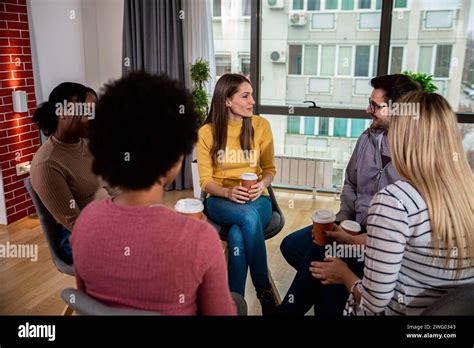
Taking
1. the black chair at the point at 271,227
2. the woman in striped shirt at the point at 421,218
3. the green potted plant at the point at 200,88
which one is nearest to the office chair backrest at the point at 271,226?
the black chair at the point at 271,227

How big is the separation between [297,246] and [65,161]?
1040 mm

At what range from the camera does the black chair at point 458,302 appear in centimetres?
100

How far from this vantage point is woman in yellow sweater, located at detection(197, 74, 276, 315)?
1948 millimetres

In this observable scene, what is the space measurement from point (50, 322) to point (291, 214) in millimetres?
2563

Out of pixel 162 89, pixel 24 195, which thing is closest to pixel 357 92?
pixel 24 195

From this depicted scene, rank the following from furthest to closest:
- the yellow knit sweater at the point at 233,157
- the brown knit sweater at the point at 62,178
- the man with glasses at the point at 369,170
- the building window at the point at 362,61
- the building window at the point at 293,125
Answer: the building window at the point at 293,125 < the building window at the point at 362,61 < the yellow knit sweater at the point at 233,157 < the man with glasses at the point at 369,170 < the brown knit sweater at the point at 62,178

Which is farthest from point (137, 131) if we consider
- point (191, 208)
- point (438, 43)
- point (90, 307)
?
point (438, 43)

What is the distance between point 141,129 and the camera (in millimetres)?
881

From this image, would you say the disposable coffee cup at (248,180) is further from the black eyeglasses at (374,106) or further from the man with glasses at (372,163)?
the black eyeglasses at (374,106)

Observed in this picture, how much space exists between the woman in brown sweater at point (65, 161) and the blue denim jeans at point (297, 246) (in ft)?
2.79

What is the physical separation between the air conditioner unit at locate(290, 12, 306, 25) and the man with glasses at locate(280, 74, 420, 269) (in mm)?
2147

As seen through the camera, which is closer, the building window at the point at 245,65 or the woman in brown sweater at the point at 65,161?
the woman in brown sweater at the point at 65,161

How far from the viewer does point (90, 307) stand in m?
0.86

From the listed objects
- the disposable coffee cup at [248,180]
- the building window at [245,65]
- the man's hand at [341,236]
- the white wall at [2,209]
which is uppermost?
the building window at [245,65]
